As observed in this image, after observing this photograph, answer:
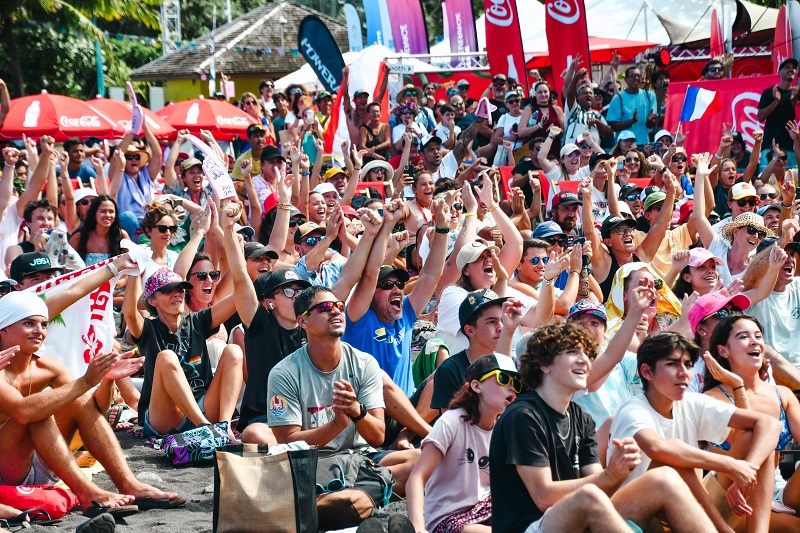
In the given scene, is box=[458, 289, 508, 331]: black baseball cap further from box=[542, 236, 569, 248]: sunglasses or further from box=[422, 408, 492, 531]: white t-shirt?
box=[542, 236, 569, 248]: sunglasses

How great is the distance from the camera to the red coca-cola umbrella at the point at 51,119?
670 inches

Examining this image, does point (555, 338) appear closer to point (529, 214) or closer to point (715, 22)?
point (529, 214)

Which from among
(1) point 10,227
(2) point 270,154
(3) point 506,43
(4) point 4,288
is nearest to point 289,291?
(4) point 4,288

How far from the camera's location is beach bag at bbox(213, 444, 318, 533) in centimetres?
526

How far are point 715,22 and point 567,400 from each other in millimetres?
16678

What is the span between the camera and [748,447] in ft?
17.0

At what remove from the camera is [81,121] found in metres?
17.8

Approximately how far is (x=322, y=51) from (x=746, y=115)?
7.99 meters

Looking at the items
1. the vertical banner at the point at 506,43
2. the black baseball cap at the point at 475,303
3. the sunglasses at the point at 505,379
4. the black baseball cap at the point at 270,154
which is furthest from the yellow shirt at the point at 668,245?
the vertical banner at the point at 506,43

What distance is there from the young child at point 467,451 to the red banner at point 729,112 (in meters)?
9.93

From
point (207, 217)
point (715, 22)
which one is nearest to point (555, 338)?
point (207, 217)

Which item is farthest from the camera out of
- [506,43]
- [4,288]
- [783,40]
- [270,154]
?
[506,43]

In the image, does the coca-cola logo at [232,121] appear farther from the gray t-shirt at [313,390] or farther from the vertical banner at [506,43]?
the gray t-shirt at [313,390]

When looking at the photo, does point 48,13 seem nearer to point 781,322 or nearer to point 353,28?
point 353,28
